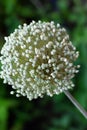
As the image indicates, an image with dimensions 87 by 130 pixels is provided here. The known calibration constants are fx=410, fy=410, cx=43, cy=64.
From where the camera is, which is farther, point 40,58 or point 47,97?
point 47,97

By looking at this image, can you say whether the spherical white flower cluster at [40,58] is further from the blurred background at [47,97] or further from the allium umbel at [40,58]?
the blurred background at [47,97]

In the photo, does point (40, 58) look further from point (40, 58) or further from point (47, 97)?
point (47, 97)

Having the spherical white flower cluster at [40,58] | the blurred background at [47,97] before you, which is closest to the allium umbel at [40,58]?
the spherical white flower cluster at [40,58]

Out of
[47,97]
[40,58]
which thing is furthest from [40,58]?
[47,97]

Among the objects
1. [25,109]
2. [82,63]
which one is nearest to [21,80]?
[82,63]

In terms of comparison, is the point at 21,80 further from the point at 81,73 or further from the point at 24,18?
the point at 24,18
